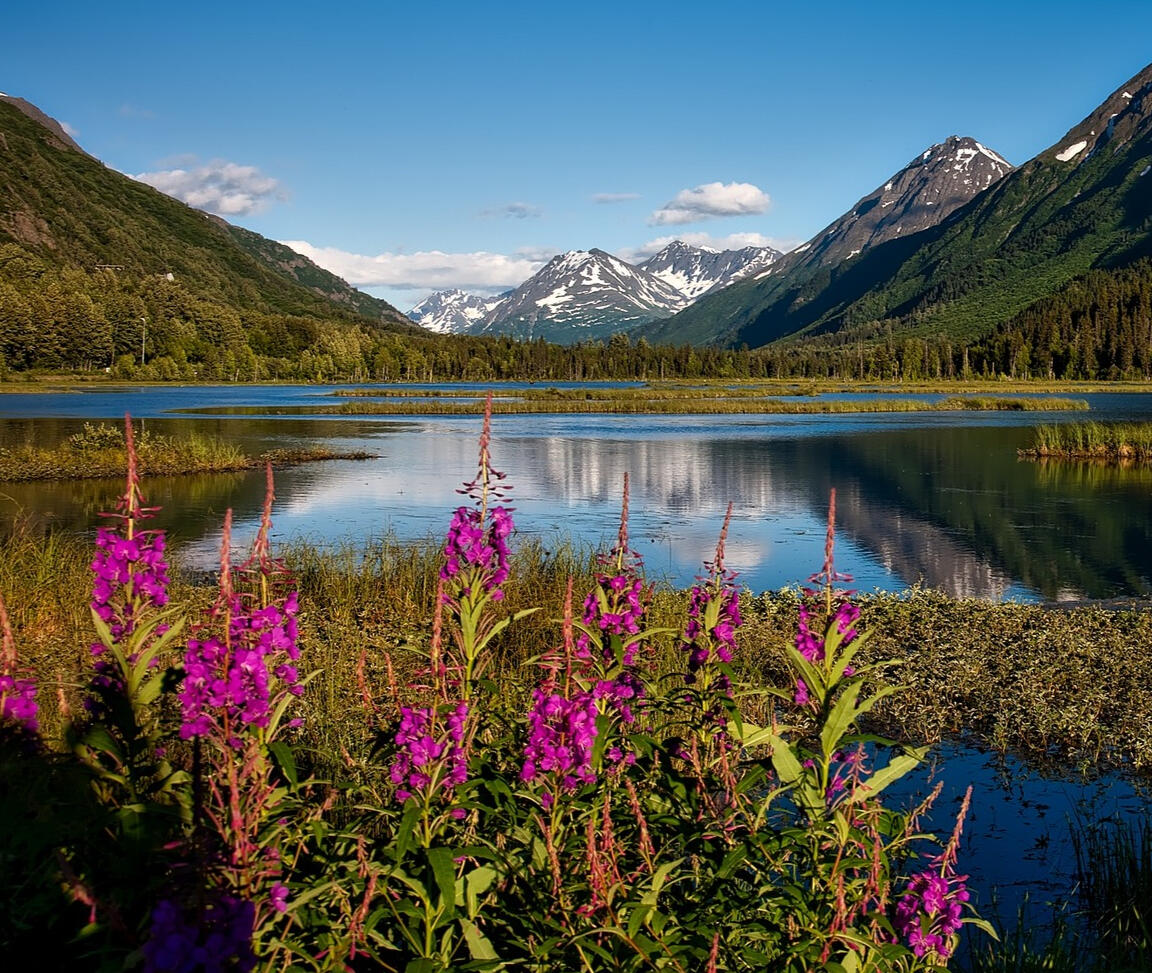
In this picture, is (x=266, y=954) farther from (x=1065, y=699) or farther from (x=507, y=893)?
(x=1065, y=699)

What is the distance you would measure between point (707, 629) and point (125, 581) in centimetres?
311

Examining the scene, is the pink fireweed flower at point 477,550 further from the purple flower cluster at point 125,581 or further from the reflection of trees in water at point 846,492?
the reflection of trees in water at point 846,492

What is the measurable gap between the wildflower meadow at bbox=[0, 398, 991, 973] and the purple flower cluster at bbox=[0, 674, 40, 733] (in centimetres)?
2

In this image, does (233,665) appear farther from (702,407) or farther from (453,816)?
(702,407)

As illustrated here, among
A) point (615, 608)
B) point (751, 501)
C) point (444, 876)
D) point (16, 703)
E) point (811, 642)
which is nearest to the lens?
point (444, 876)

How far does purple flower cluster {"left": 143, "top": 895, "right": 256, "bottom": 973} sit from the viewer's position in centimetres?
213

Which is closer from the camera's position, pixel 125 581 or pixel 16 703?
pixel 16 703

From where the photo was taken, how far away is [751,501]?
1238 inches

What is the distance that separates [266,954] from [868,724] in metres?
8.78

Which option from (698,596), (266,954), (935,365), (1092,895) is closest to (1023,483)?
(1092,895)

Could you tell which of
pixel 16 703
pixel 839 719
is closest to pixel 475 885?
pixel 839 719

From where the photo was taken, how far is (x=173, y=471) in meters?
35.2

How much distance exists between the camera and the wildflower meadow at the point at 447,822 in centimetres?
330

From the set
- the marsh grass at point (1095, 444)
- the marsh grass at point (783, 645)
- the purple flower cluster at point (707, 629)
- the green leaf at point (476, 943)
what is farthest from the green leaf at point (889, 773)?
the marsh grass at point (1095, 444)
